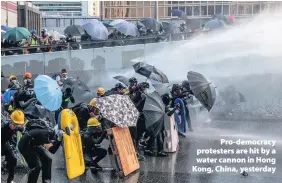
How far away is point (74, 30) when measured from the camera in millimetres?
19094

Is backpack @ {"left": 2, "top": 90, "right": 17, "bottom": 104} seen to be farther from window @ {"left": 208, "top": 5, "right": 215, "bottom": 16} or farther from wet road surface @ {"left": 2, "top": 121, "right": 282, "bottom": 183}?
window @ {"left": 208, "top": 5, "right": 215, "bottom": 16}

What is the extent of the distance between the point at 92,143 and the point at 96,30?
9.13 m

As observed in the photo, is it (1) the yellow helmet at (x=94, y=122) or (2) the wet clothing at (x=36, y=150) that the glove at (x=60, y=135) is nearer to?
(2) the wet clothing at (x=36, y=150)

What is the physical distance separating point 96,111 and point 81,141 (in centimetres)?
56

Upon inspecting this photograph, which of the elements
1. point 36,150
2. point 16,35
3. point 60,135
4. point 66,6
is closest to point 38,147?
point 36,150

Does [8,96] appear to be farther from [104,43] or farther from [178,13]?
[178,13]

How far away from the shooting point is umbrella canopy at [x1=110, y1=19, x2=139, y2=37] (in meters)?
18.9

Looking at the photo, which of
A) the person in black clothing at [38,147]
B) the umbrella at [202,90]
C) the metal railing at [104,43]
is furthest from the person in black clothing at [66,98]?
the metal railing at [104,43]

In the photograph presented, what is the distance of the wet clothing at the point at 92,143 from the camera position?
9.49 meters

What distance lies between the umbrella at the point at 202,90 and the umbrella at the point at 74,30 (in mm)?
7421

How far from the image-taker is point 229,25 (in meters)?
19.6

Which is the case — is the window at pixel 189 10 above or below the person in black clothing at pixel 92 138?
above

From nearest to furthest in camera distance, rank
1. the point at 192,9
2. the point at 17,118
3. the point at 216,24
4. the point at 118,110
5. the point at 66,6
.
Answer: the point at 17,118 → the point at 118,110 → the point at 66,6 → the point at 216,24 → the point at 192,9

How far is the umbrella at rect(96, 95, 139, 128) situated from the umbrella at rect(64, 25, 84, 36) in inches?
380
